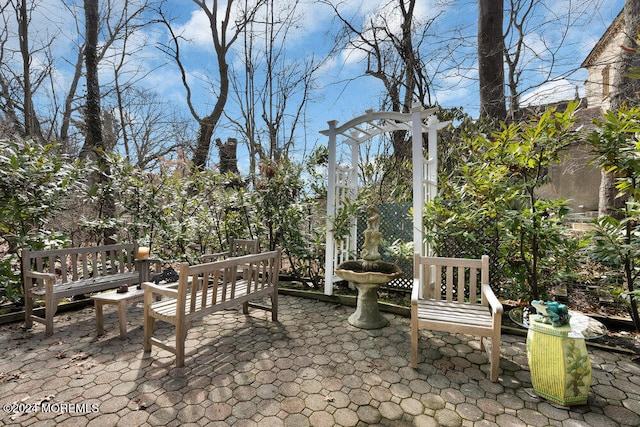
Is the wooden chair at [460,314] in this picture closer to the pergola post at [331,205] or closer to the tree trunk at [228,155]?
the pergola post at [331,205]

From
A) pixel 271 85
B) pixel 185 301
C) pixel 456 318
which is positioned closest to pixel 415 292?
pixel 456 318

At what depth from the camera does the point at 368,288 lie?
336cm

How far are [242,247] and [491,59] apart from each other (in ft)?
20.2

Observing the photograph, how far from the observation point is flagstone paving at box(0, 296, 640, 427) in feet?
6.28

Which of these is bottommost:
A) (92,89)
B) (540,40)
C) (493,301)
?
(493,301)

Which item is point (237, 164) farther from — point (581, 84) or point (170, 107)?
point (581, 84)

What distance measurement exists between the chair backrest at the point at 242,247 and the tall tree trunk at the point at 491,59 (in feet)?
17.1

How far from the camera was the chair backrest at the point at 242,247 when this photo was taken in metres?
4.29

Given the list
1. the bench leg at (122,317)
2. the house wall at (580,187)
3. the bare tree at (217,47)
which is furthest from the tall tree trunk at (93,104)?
the house wall at (580,187)

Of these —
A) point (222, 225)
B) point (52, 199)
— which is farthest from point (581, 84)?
point (52, 199)

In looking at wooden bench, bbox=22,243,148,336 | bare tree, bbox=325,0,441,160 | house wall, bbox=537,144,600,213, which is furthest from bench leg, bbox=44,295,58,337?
house wall, bbox=537,144,600,213

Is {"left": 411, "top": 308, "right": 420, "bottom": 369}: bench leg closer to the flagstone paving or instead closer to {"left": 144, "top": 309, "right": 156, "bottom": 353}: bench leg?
the flagstone paving

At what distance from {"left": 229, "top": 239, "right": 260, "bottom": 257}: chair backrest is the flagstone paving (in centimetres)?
129

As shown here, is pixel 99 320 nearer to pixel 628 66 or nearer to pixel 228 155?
pixel 228 155
